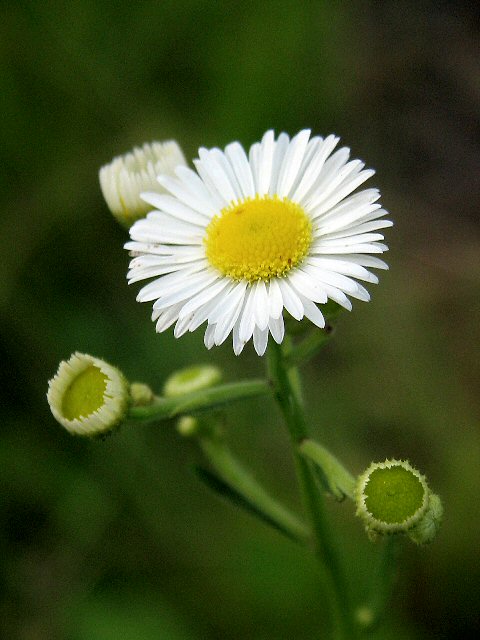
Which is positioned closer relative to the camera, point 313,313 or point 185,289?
point 313,313

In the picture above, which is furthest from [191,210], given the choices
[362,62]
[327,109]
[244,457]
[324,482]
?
[362,62]

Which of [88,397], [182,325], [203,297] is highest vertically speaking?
[203,297]

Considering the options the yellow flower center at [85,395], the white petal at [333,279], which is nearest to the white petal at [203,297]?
the white petal at [333,279]

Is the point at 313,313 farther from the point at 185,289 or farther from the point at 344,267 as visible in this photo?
the point at 185,289

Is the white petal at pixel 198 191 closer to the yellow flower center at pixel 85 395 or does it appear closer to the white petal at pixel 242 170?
the white petal at pixel 242 170

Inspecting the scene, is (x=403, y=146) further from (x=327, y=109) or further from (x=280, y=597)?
(x=280, y=597)

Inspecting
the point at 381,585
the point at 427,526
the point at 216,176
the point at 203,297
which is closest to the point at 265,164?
the point at 216,176
